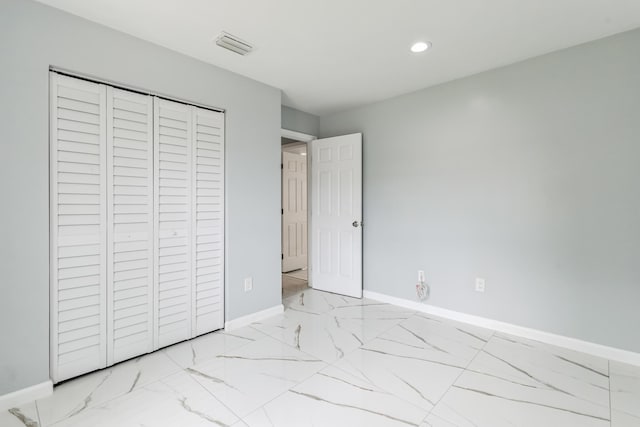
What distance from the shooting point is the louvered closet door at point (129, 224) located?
216 cm

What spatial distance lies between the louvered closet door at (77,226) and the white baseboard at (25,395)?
80mm

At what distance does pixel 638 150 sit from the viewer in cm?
217

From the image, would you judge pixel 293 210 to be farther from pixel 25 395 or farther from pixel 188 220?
pixel 25 395

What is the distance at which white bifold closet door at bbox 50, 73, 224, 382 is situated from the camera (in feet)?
6.47

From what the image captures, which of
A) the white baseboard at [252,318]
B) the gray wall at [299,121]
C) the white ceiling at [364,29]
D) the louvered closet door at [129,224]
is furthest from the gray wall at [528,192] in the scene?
the louvered closet door at [129,224]

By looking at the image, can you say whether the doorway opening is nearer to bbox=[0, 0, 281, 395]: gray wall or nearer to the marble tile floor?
the marble tile floor

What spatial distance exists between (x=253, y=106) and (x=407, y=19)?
1581mm

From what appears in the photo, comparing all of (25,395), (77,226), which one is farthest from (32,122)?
(25,395)

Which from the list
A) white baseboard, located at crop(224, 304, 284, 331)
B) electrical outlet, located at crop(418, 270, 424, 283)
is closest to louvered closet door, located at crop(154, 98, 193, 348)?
white baseboard, located at crop(224, 304, 284, 331)

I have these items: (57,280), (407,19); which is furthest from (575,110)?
(57,280)

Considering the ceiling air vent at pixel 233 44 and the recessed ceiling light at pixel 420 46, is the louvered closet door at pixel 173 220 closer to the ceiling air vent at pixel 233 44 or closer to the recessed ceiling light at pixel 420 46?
the ceiling air vent at pixel 233 44

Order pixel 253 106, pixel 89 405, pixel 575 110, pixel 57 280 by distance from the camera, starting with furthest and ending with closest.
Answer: pixel 253 106, pixel 575 110, pixel 57 280, pixel 89 405

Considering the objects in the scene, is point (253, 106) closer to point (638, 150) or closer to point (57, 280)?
point (57, 280)

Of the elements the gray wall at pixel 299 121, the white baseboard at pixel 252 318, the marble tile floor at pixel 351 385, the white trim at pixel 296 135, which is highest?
the gray wall at pixel 299 121
